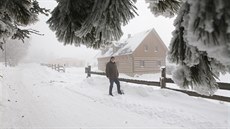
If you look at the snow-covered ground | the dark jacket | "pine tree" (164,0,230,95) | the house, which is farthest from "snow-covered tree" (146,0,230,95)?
the house

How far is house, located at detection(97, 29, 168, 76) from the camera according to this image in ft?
94.4

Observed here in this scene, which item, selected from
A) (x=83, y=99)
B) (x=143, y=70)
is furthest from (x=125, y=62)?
(x=83, y=99)

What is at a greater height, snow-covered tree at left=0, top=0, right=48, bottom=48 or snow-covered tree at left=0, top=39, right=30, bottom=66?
snow-covered tree at left=0, top=39, right=30, bottom=66

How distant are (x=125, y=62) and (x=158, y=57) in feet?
18.4

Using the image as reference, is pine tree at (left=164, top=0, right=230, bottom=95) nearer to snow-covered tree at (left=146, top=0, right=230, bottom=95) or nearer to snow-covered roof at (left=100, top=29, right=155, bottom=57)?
snow-covered tree at (left=146, top=0, right=230, bottom=95)

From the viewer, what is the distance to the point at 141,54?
29672 millimetres

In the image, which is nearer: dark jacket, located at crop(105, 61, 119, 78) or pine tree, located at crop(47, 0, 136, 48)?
pine tree, located at crop(47, 0, 136, 48)

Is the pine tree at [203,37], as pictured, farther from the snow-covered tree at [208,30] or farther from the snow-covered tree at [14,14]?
the snow-covered tree at [14,14]

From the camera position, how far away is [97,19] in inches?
43.3

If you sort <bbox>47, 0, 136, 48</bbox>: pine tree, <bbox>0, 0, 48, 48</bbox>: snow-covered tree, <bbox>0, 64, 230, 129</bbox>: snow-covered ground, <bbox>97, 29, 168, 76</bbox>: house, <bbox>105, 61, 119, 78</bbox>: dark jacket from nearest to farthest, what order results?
<bbox>47, 0, 136, 48</bbox>: pine tree → <bbox>0, 0, 48, 48</bbox>: snow-covered tree → <bbox>0, 64, 230, 129</bbox>: snow-covered ground → <bbox>105, 61, 119, 78</bbox>: dark jacket → <bbox>97, 29, 168, 76</bbox>: house

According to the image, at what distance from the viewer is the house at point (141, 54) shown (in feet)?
94.4

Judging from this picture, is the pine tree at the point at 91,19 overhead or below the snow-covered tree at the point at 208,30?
overhead

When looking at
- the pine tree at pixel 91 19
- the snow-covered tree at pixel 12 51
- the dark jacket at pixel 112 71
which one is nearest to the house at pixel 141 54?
the dark jacket at pixel 112 71

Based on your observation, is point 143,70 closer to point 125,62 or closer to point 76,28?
point 125,62
